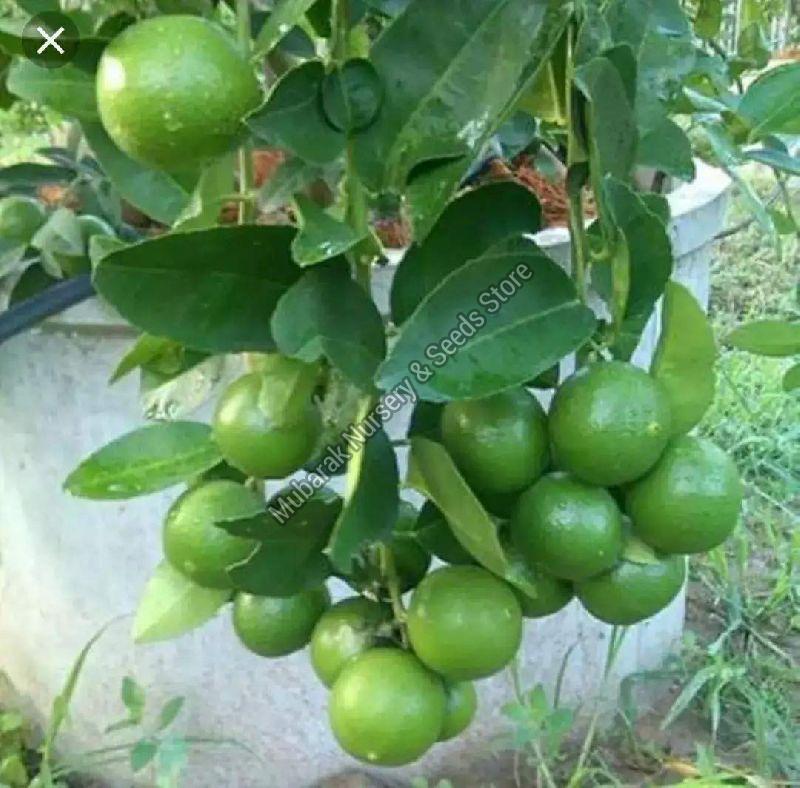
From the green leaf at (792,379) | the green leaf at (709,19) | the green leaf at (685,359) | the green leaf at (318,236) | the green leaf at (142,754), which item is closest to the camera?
the green leaf at (318,236)

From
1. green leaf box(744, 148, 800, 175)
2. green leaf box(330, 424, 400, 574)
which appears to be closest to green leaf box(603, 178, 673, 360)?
green leaf box(330, 424, 400, 574)

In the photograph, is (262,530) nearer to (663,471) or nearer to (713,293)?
(663,471)

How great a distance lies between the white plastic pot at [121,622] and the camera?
1.33m

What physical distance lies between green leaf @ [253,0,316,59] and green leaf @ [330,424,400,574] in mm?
133

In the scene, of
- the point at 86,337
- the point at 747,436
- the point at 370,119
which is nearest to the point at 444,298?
the point at 370,119

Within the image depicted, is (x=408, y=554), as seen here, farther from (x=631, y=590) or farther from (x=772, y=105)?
(x=772, y=105)

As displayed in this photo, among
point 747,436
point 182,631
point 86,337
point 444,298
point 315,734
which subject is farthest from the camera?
point 747,436

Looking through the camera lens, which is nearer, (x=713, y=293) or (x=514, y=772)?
(x=514, y=772)

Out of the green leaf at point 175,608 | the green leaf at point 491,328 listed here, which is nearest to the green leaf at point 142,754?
the green leaf at point 175,608

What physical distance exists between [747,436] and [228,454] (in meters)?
1.84

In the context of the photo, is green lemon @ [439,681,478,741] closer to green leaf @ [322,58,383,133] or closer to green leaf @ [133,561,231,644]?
green leaf @ [133,561,231,644]

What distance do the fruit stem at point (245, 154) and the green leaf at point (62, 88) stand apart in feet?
0.22

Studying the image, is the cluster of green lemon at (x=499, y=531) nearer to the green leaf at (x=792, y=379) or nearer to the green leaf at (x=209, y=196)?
the green leaf at (x=209, y=196)

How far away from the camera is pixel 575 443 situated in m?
0.48
